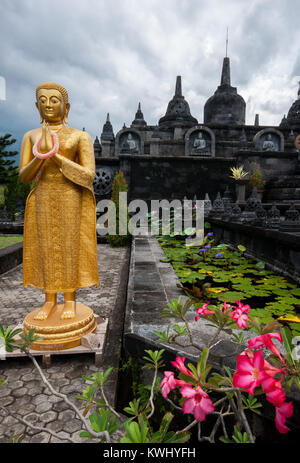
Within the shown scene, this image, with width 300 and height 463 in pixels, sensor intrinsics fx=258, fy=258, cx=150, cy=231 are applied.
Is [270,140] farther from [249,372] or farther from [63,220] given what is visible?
[249,372]

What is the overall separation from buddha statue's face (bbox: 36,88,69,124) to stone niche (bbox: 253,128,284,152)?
50.8 feet

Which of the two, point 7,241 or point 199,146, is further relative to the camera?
point 199,146

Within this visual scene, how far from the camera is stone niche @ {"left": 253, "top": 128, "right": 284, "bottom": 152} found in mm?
15297

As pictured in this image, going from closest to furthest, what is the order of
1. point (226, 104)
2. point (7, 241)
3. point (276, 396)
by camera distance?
1. point (276, 396)
2. point (7, 241)
3. point (226, 104)

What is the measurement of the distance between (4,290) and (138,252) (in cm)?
247

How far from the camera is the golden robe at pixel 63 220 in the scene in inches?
83.3

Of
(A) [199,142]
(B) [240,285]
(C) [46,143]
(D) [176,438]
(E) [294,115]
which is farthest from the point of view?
(E) [294,115]

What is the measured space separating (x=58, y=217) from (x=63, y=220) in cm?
5

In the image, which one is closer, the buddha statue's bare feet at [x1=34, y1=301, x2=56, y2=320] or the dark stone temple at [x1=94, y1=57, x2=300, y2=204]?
the buddha statue's bare feet at [x1=34, y1=301, x2=56, y2=320]

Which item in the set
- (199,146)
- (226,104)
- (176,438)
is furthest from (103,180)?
(226,104)

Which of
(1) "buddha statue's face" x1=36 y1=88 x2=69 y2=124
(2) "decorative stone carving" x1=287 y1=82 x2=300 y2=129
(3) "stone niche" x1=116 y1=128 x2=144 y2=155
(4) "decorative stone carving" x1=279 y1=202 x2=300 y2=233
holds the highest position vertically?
(2) "decorative stone carving" x1=287 y1=82 x2=300 y2=129

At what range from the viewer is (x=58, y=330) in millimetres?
2049

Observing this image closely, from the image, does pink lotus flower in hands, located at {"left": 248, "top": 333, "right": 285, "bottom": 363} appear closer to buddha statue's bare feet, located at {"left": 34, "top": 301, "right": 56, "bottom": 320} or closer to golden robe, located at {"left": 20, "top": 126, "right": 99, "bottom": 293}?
golden robe, located at {"left": 20, "top": 126, "right": 99, "bottom": 293}

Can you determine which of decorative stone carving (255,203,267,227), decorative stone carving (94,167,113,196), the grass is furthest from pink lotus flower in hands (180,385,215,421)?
decorative stone carving (94,167,113,196)
